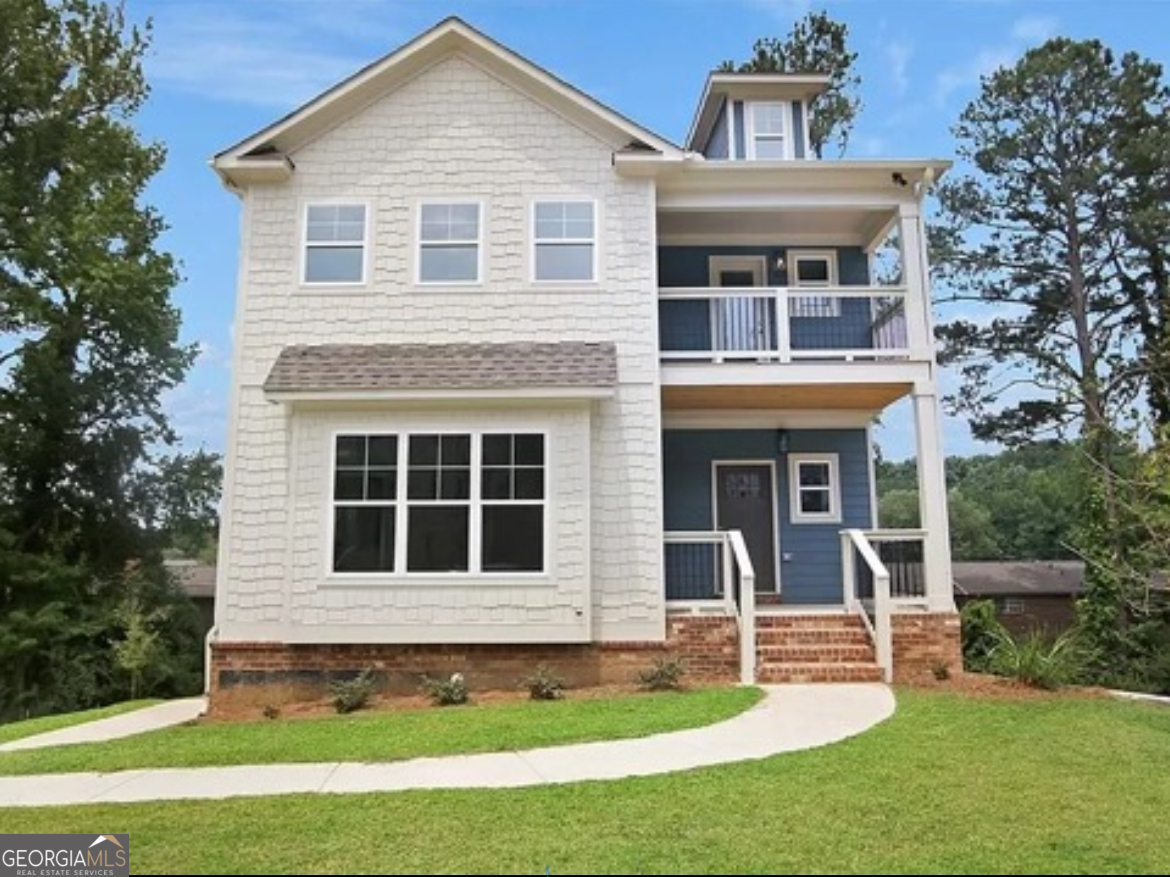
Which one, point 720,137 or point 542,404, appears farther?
point 720,137

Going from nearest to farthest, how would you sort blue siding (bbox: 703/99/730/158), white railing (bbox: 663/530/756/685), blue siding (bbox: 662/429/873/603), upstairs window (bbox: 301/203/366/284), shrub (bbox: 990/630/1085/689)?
shrub (bbox: 990/630/1085/689), white railing (bbox: 663/530/756/685), upstairs window (bbox: 301/203/366/284), blue siding (bbox: 662/429/873/603), blue siding (bbox: 703/99/730/158)

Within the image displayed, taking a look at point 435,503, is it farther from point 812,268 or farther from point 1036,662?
point 1036,662

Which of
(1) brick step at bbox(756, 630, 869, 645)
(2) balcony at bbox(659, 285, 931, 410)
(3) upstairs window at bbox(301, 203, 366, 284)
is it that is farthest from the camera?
(3) upstairs window at bbox(301, 203, 366, 284)

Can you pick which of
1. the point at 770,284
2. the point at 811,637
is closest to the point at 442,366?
the point at 770,284

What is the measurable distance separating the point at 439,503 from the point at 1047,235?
64.1ft

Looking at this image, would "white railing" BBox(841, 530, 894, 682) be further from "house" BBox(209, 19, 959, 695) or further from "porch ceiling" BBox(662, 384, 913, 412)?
"porch ceiling" BBox(662, 384, 913, 412)

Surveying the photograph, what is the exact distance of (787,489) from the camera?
14586 millimetres

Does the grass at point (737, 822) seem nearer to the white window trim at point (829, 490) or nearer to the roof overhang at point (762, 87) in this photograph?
the white window trim at point (829, 490)

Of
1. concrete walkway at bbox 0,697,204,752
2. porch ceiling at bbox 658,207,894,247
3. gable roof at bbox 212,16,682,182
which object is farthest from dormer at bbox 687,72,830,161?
concrete walkway at bbox 0,697,204,752

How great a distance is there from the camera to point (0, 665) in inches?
728

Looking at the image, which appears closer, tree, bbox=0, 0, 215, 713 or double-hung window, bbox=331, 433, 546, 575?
double-hung window, bbox=331, 433, 546, 575

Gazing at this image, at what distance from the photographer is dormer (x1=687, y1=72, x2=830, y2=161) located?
49.7 feet

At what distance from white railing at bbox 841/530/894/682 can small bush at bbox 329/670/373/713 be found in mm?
6716

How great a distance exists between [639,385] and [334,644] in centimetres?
550
